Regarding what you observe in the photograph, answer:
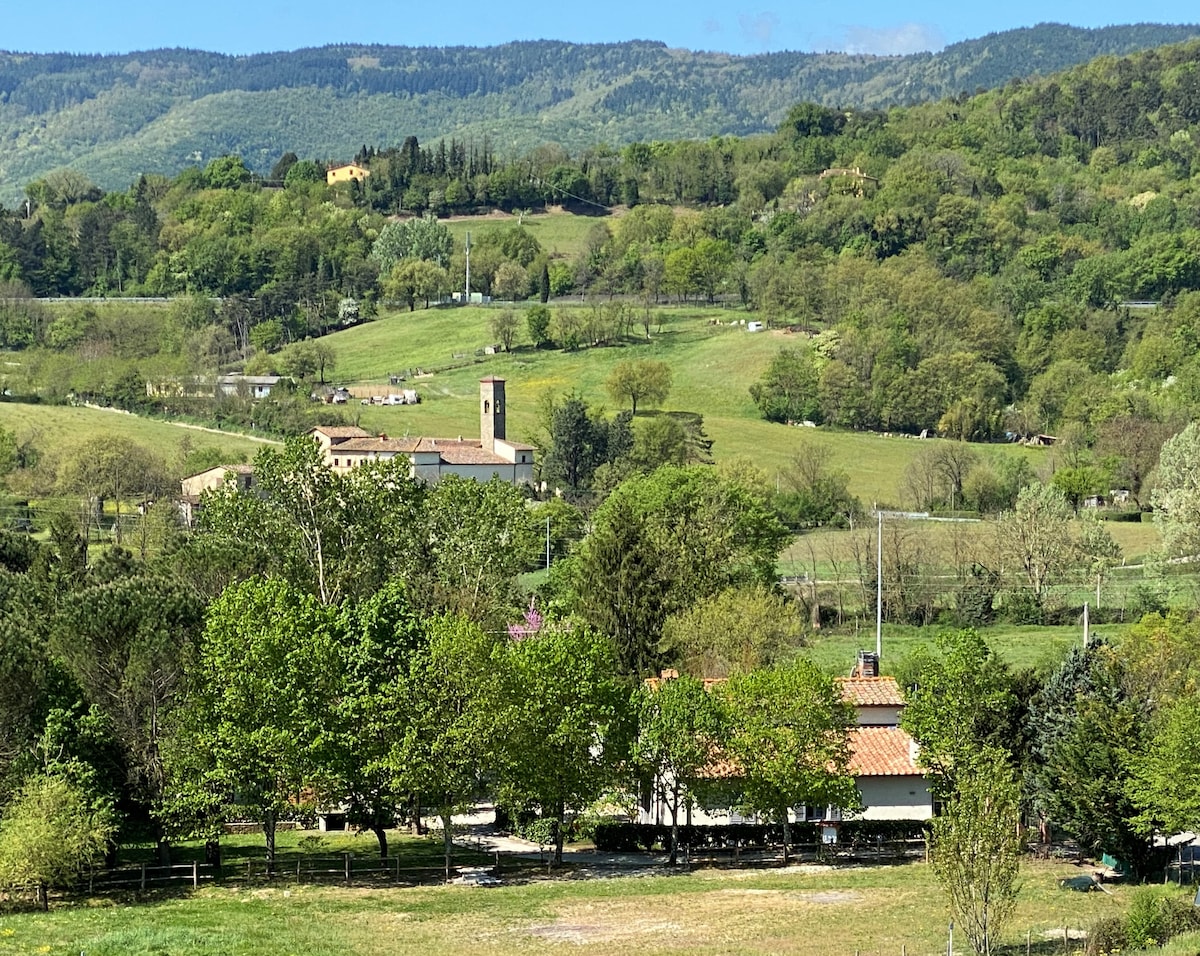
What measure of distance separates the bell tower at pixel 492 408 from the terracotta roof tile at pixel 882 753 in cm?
6906

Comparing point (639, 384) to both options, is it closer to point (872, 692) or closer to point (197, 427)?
point (197, 427)

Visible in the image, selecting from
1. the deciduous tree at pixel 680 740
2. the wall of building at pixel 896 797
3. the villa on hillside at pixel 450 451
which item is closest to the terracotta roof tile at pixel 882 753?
the wall of building at pixel 896 797

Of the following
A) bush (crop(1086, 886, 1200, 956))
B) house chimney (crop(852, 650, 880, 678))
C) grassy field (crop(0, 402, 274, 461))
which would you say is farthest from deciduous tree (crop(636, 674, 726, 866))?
grassy field (crop(0, 402, 274, 461))

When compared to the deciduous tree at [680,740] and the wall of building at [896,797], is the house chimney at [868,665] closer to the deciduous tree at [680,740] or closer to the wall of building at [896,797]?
the wall of building at [896,797]

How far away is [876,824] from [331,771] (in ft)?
46.8

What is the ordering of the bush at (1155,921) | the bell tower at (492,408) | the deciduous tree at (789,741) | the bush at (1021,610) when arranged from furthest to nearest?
the bell tower at (492,408)
the bush at (1021,610)
the deciduous tree at (789,741)
the bush at (1155,921)

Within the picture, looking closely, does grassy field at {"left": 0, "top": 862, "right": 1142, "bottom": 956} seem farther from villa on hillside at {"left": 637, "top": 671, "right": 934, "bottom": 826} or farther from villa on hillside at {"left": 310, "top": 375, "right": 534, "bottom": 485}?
villa on hillside at {"left": 310, "top": 375, "right": 534, "bottom": 485}

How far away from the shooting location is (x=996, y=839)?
105 feet

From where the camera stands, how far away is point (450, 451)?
114 m

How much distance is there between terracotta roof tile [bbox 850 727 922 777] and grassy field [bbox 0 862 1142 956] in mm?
4917

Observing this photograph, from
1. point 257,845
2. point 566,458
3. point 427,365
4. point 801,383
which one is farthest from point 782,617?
point 427,365

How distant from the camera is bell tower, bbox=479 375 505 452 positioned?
11993 cm

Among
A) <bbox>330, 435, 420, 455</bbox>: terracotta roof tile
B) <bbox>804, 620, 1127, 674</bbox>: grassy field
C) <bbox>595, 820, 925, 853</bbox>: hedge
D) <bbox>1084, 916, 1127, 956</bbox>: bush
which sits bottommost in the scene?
<bbox>595, 820, 925, 853</bbox>: hedge

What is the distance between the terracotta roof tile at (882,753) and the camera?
50156mm
